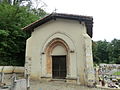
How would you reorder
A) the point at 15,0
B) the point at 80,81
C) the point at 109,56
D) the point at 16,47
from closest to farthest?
the point at 80,81 < the point at 16,47 < the point at 15,0 < the point at 109,56

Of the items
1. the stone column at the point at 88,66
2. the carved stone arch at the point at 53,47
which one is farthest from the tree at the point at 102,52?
the stone column at the point at 88,66

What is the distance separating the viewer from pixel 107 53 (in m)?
50.9

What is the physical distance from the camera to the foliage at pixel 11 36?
16609mm

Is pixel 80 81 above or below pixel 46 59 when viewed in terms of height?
below

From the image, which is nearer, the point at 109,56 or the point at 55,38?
the point at 55,38

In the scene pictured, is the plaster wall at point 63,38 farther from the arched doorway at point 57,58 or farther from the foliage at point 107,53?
the foliage at point 107,53

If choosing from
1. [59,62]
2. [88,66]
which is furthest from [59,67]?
[88,66]

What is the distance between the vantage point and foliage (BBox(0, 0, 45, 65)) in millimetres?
16609

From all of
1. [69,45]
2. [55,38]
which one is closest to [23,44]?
[55,38]

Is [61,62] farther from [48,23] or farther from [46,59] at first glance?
[48,23]

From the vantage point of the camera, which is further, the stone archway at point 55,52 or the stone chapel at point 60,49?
the stone archway at point 55,52

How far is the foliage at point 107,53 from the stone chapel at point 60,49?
105ft

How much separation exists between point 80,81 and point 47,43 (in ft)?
15.5

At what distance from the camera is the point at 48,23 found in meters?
13.7
